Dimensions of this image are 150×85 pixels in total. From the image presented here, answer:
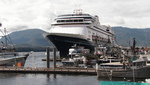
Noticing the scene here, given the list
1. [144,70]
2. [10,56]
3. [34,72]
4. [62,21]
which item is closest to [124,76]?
[144,70]

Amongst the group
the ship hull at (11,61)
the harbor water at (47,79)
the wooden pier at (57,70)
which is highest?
the ship hull at (11,61)

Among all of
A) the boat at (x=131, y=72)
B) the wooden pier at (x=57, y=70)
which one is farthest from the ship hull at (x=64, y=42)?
the boat at (x=131, y=72)

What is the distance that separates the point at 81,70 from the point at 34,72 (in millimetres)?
9504

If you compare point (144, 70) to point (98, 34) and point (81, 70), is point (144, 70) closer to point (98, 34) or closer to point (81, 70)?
point (81, 70)

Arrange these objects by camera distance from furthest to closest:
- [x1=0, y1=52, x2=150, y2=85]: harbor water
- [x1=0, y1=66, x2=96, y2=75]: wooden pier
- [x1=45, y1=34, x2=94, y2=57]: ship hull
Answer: [x1=45, y1=34, x2=94, y2=57]: ship hull → [x1=0, y1=66, x2=96, y2=75]: wooden pier → [x1=0, y1=52, x2=150, y2=85]: harbor water

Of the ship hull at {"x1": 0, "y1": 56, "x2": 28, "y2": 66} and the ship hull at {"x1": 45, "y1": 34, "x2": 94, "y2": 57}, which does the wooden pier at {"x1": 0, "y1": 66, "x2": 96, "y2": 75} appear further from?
the ship hull at {"x1": 45, "y1": 34, "x2": 94, "y2": 57}

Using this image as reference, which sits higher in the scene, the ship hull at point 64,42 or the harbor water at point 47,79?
the ship hull at point 64,42

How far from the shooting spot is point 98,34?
10975cm

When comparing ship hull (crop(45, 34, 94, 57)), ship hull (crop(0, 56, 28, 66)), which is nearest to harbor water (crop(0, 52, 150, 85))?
ship hull (crop(0, 56, 28, 66))

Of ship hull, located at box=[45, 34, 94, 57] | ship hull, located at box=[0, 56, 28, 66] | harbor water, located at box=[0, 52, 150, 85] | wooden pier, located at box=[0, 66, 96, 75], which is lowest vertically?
harbor water, located at box=[0, 52, 150, 85]

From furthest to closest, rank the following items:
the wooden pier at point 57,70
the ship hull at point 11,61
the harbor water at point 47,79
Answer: the ship hull at point 11,61, the wooden pier at point 57,70, the harbor water at point 47,79

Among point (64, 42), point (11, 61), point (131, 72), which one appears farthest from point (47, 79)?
point (64, 42)

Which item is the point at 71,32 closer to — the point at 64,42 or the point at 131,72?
the point at 64,42

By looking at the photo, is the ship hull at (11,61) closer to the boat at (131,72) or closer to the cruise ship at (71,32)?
the cruise ship at (71,32)
